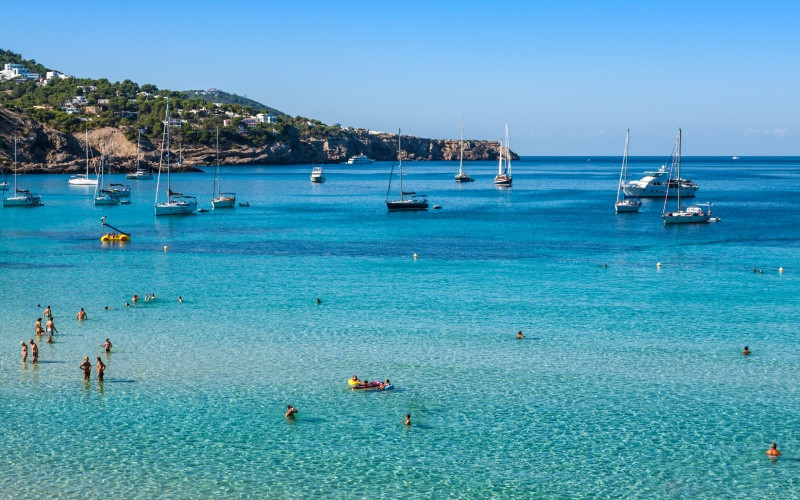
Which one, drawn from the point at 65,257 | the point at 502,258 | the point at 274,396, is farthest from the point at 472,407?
the point at 65,257

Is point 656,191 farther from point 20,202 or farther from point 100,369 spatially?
point 100,369

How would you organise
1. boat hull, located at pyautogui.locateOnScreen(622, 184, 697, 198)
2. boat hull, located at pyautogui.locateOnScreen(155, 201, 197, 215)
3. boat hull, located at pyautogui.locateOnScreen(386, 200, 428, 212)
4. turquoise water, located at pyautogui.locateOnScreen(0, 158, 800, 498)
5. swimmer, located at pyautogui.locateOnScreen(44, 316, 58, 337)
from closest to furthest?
1. turquoise water, located at pyautogui.locateOnScreen(0, 158, 800, 498)
2. swimmer, located at pyautogui.locateOnScreen(44, 316, 58, 337)
3. boat hull, located at pyautogui.locateOnScreen(155, 201, 197, 215)
4. boat hull, located at pyautogui.locateOnScreen(386, 200, 428, 212)
5. boat hull, located at pyautogui.locateOnScreen(622, 184, 697, 198)

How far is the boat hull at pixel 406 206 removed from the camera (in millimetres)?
112356

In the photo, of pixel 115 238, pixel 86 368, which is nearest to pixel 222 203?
pixel 115 238

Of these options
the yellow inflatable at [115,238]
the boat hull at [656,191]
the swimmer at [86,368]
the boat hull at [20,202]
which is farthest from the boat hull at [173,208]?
the boat hull at [656,191]

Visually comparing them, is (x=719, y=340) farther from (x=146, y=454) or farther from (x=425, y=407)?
(x=146, y=454)

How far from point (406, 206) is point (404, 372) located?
79.0 m

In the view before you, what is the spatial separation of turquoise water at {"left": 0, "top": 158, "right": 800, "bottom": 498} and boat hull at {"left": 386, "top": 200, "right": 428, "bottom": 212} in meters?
37.5

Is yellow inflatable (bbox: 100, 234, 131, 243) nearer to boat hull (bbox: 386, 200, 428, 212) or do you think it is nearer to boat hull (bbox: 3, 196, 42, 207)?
boat hull (bbox: 3, 196, 42, 207)

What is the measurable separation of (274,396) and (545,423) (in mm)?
10135

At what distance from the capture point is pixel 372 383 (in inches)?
1272

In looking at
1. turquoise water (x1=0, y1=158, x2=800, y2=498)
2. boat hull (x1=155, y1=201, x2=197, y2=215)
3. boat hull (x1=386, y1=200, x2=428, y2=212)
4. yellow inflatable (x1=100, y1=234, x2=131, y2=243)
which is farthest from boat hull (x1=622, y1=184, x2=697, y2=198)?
yellow inflatable (x1=100, y1=234, x2=131, y2=243)

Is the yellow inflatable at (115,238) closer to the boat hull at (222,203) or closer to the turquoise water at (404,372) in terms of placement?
the turquoise water at (404,372)

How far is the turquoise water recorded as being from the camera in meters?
25.1
